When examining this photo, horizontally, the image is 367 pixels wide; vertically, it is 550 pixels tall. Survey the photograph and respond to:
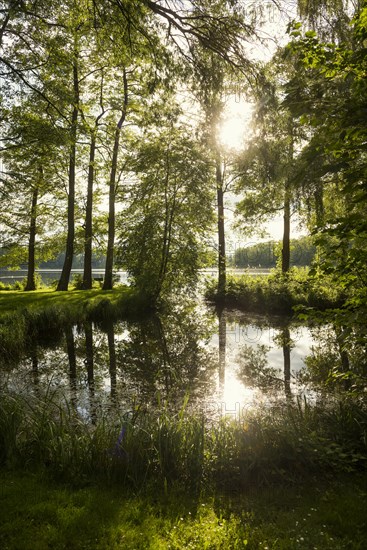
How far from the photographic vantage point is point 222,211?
25.2 metres

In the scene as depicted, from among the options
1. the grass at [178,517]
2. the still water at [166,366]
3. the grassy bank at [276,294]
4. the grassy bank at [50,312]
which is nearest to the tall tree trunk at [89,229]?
the grassy bank at [50,312]

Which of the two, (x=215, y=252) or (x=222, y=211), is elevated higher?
(x=222, y=211)

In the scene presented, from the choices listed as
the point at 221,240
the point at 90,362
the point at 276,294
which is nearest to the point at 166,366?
the point at 90,362

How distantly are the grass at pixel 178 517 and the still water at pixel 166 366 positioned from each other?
1509mm

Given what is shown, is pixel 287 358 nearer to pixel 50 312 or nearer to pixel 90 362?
pixel 90 362

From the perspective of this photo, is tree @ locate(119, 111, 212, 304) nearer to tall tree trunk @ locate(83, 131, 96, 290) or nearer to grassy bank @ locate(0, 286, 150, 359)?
grassy bank @ locate(0, 286, 150, 359)

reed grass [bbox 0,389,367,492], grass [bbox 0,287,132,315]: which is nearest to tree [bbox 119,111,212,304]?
grass [bbox 0,287,132,315]

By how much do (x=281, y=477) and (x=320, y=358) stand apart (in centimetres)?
648

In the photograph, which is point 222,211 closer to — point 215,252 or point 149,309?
point 215,252

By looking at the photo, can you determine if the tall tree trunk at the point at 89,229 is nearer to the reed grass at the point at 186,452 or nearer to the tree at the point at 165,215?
the tree at the point at 165,215

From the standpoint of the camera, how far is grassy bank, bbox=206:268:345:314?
57.2ft

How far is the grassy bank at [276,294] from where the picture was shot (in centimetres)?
1742

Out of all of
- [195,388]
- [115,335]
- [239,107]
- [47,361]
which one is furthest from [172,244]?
[239,107]

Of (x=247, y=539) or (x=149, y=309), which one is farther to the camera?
(x=149, y=309)
